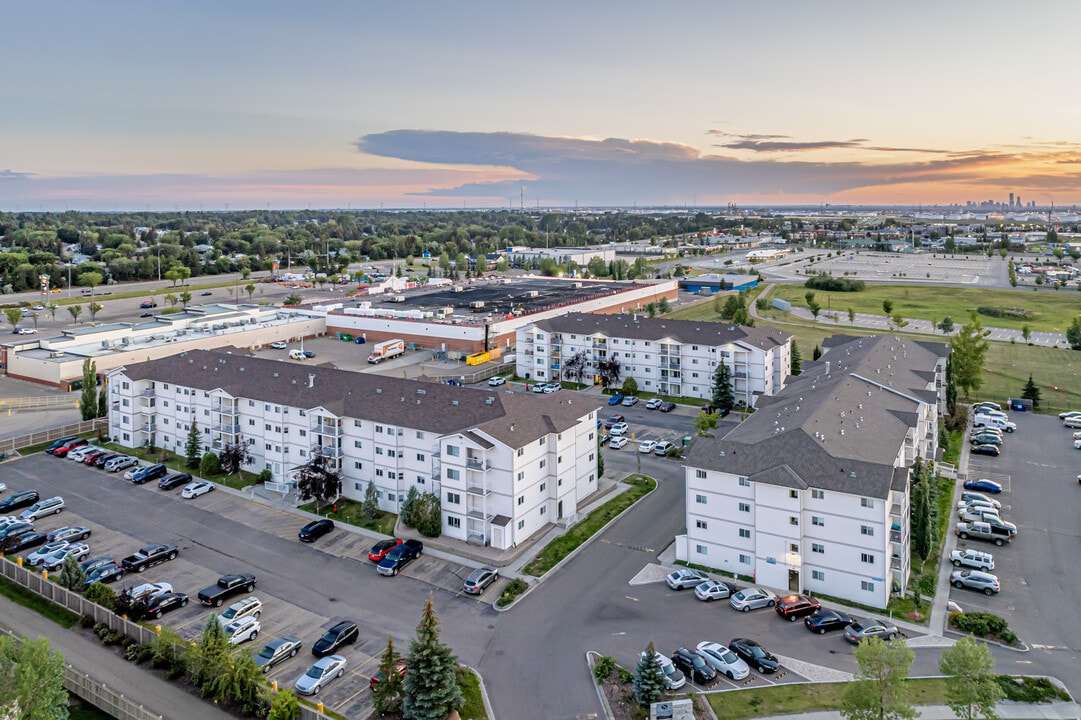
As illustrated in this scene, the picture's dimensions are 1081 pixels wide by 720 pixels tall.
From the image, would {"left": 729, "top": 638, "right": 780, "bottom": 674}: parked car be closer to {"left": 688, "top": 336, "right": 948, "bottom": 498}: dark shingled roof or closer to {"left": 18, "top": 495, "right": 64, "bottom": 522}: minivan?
{"left": 688, "top": 336, "right": 948, "bottom": 498}: dark shingled roof

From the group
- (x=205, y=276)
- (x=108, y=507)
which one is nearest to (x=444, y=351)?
(x=108, y=507)

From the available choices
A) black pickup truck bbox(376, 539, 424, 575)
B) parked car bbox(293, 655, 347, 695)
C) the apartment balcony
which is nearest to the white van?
the apartment balcony

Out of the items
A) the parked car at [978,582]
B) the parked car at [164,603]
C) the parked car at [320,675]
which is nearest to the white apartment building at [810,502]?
the parked car at [978,582]

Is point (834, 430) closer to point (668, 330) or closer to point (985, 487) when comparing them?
point (985, 487)

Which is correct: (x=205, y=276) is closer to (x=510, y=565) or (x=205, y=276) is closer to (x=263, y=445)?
(x=263, y=445)

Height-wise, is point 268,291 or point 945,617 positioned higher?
point 268,291

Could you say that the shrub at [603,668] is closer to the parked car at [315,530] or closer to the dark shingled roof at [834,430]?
the dark shingled roof at [834,430]
